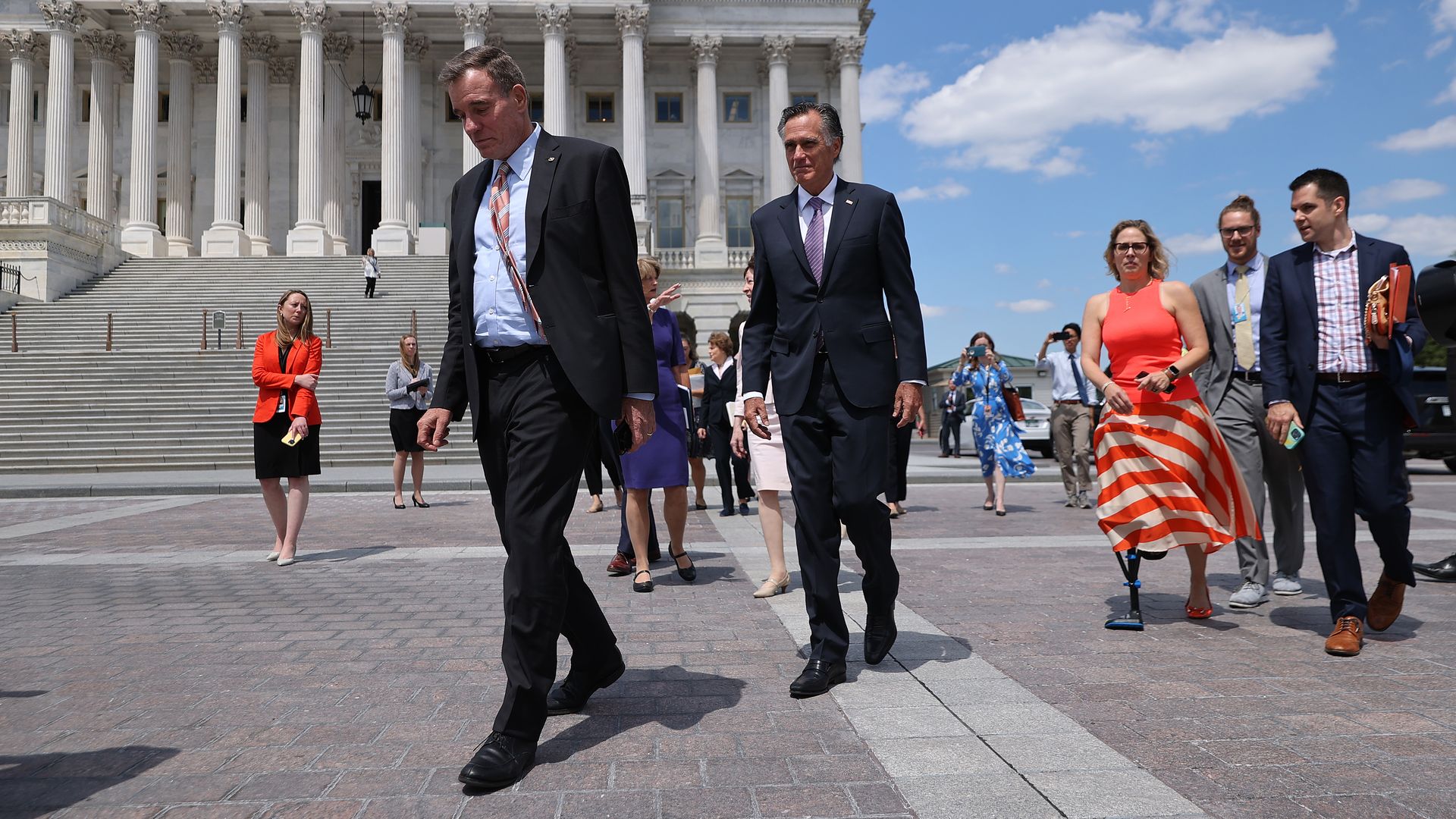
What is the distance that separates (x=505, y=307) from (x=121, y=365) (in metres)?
23.5

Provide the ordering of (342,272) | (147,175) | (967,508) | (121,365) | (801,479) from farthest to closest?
(147,175) → (342,272) → (121,365) → (967,508) → (801,479)

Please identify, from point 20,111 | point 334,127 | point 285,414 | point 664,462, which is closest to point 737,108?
point 334,127

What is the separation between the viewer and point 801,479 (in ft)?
13.4

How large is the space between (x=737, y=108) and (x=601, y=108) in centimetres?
597

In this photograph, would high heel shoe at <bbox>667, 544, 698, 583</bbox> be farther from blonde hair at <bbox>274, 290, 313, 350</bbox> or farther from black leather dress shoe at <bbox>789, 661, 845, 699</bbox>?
blonde hair at <bbox>274, 290, 313, 350</bbox>

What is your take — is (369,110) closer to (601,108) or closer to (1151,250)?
(601,108)

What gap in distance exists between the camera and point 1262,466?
602 centimetres

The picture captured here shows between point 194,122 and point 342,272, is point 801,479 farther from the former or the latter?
point 194,122

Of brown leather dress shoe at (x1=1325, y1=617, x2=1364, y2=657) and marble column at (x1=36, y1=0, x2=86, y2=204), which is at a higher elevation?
marble column at (x1=36, y1=0, x2=86, y2=204)

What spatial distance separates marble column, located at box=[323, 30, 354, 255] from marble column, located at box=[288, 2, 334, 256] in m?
1.86

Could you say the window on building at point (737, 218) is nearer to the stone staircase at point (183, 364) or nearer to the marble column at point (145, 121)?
the stone staircase at point (183, 364)

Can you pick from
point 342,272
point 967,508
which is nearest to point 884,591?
point 967,508

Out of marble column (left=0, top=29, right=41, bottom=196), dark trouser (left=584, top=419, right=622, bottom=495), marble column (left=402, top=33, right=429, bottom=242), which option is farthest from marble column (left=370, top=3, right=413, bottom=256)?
dark trouser (left=584, top=419, right=622, bottom=495)

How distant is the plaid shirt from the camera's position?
15.4 ft
